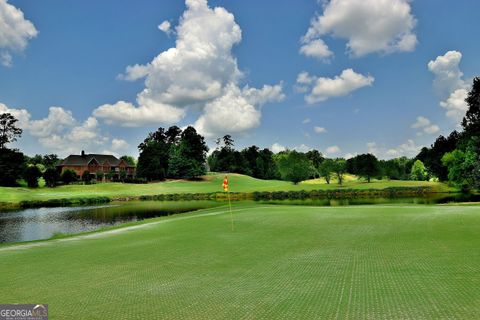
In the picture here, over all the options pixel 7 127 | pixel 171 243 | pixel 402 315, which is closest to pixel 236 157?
pixel 7 127

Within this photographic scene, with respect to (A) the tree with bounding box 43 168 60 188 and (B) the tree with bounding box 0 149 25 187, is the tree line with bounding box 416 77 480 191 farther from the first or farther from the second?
(B) the tree with bounding box 0 149 25 187

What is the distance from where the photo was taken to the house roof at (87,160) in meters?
124

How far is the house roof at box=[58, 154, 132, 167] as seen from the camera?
123938 mm

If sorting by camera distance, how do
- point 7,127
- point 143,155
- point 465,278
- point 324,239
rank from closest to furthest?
point 465,278 → point 324,239 → point 7,127 → point 143,155

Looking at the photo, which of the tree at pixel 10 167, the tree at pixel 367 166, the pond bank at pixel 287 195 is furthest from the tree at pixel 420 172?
the tree at pixel 10 167

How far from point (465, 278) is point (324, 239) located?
643 cm

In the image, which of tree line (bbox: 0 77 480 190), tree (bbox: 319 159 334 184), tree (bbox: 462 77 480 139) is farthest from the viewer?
tree (bbox: 319 159 334 184)

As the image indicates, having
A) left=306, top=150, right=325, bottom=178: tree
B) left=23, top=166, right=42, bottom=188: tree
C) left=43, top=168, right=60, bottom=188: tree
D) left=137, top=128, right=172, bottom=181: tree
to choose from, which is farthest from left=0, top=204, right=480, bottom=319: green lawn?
left=306, top=150, right=325, bottom=178: tree

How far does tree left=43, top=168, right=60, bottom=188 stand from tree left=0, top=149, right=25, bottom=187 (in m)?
6.91

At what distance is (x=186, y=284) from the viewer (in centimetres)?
823

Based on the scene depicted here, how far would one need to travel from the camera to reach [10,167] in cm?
9038

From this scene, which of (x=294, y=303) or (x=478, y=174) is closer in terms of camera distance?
(x=294, y=303)

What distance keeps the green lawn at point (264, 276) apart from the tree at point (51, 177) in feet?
279

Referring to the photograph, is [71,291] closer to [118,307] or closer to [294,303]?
[118,307]
